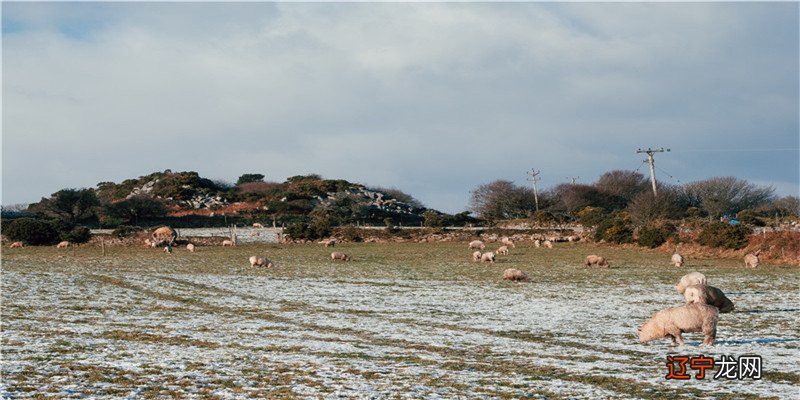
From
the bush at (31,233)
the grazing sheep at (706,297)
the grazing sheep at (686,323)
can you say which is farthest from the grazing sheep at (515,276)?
the bush at (31,233)

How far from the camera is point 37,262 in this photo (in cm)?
4394

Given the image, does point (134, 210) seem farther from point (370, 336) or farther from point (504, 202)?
point (370, 336)

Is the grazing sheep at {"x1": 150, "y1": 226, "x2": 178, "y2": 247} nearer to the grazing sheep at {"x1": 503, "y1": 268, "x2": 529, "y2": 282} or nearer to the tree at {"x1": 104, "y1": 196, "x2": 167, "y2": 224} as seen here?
the tree at {"x1": 104, "y1": 196, "x2": 167, "y2": 224}

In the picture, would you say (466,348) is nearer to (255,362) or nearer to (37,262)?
(255,362)

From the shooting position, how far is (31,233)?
6794cm

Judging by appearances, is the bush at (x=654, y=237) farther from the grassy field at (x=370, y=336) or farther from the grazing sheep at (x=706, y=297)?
the grazing sheep at (x=706, y=297)

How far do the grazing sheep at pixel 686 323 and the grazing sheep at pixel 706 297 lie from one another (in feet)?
4.10

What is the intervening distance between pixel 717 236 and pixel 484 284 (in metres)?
26.4

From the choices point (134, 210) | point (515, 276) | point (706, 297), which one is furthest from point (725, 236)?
point (134, 210)

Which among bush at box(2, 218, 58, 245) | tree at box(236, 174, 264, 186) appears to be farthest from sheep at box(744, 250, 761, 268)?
tree at box(236, 174, 264, 186)

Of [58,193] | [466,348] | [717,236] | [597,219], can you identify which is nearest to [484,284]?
[466,348]

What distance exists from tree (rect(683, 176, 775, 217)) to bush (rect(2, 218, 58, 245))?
3584 inches

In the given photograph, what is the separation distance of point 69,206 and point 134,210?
9264 mm

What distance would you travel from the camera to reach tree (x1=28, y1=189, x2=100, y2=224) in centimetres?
9844
